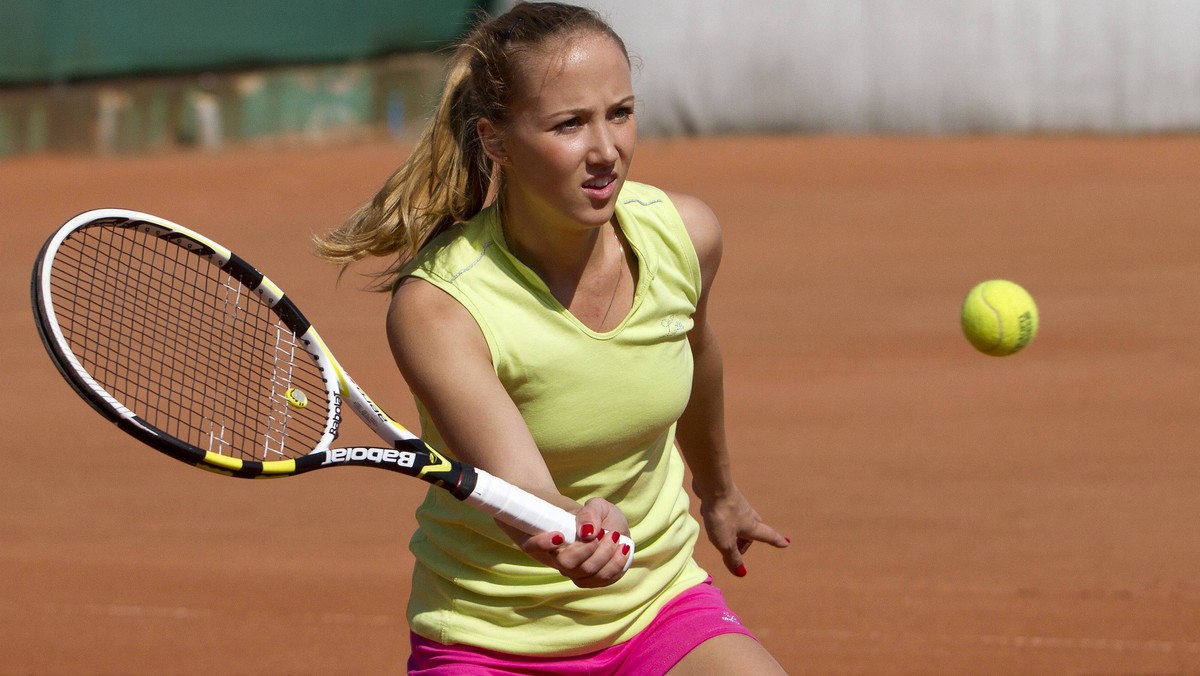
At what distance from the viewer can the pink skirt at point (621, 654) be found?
279cm

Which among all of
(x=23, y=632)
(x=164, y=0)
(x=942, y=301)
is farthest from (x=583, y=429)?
(x=164, y=0)

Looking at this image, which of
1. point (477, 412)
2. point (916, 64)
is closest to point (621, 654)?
point (477, 412)

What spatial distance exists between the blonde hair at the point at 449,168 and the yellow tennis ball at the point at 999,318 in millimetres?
2714

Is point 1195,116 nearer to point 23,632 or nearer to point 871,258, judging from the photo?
point 871,258

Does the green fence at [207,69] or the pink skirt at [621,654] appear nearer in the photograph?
the pink skirt at [621,654]

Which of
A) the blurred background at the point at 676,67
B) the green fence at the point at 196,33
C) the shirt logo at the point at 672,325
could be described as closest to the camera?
the shirt logo at the point at 672,325

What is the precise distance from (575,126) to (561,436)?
554 millimetres

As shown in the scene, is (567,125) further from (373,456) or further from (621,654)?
(621,654)

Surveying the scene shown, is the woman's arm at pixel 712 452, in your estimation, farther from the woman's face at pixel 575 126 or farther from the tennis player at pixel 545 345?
the woman's face at pixel 575 126

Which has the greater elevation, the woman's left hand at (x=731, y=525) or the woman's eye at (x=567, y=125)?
the woman's eye at (x=567, y=125)

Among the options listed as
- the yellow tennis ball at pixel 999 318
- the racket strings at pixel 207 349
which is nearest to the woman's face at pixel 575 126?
the racket strings at pixel 207 349

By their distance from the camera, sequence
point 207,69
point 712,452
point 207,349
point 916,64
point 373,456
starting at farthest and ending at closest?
point 207,69 → point 916,64 → point 207,349 → point 712,452 → point 373,456

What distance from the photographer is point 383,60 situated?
2141cm

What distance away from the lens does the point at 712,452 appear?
11.1ft
